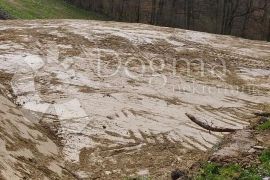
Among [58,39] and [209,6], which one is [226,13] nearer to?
[209,6]

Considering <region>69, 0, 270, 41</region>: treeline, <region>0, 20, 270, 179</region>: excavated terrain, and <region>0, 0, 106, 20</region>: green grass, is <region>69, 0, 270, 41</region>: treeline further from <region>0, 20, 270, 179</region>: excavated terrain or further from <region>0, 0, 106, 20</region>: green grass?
<region>0, 20, 270, 179</region>: excavated terrain

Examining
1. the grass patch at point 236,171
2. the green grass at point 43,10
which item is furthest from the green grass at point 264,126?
the green grass at point 43,10

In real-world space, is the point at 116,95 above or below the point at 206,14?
below

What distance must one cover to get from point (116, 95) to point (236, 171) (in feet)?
22.5

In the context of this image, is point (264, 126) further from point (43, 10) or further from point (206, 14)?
point (43, 10)

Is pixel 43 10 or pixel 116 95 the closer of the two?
pixel 116 95

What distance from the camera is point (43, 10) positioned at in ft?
101

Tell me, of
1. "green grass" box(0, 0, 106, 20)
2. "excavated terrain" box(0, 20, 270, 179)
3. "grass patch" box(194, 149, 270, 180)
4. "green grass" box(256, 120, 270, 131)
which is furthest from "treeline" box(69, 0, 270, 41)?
"grass patch" box(194, 149, 270, 180)

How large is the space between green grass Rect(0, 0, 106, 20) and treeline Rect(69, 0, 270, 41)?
2.47m

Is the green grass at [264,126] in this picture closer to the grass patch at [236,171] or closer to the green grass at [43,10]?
the grass patch at [236,171]

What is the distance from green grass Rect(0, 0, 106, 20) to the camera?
28781 millimetres

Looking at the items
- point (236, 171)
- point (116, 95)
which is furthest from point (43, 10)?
point (236, 171)

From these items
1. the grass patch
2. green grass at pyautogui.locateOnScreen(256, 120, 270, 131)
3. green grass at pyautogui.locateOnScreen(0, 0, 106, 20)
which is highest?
green grass at pyautogui.locateOnScreen(0, 0, 106, 20)

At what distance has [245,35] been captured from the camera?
30000 mm
